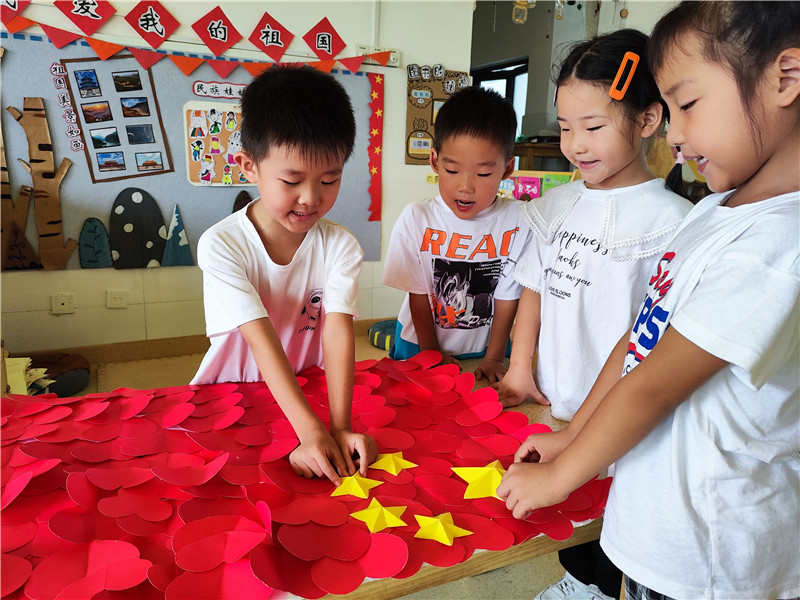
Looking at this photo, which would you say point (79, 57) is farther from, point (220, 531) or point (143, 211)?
point (220, 531)

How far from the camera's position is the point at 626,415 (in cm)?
59

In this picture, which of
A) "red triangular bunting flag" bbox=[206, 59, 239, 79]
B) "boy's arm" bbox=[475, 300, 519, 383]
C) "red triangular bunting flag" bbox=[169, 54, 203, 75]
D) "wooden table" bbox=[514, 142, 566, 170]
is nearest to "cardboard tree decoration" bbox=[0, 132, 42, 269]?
"red triangular bunting flag" bbox=[169, 54, 203, 75]

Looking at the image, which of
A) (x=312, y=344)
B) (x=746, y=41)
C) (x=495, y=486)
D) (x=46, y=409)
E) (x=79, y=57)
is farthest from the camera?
(x=79, y=57)

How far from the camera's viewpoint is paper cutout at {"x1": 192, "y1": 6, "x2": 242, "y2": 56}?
2781mm

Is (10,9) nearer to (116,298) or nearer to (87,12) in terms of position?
(87,12)

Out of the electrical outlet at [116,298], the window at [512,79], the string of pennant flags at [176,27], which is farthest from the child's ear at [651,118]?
the window at [512,79]

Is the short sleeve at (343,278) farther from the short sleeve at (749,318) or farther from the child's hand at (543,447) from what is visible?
the short sleeve at (749,318)

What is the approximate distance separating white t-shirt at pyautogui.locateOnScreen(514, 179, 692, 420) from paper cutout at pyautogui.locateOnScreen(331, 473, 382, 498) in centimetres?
40

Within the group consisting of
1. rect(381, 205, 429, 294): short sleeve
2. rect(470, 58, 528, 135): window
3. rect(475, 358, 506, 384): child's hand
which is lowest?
rect(475, 358, 506, 384): child's hand

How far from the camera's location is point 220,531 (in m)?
0.61

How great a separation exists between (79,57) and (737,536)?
303 centimetres

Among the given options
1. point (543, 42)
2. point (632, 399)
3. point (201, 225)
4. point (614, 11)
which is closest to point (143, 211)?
point (201, 225)

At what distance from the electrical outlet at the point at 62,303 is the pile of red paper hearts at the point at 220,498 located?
212cm

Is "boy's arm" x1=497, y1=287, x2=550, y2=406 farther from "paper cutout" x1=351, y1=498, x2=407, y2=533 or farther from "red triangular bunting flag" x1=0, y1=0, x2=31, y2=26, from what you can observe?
"red triangular bunting flag" x1=0, y1=0, x2=31, y2=26
